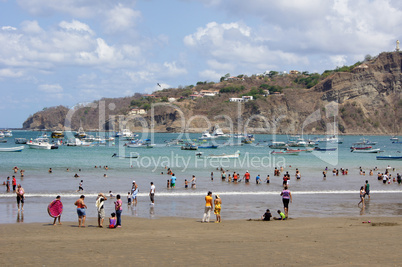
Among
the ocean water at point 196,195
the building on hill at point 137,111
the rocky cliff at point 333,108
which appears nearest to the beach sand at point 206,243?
the ocean water at point 196,195

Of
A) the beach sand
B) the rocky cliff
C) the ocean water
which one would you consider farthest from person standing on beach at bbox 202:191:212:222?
the rocky cliff

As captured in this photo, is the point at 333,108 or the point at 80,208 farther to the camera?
the point at 333,108

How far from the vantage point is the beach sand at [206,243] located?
10.0 metres

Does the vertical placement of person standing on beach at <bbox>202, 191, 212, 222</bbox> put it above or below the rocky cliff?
below

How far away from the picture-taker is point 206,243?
12.1 metres

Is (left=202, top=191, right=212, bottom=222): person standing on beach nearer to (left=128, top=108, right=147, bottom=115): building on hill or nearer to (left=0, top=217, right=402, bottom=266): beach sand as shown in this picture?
(left=0, top=217, right=402, bottom=266): beach sand

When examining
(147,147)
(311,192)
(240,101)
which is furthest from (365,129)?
(311,192)

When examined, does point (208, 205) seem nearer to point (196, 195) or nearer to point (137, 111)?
point (196, 195)

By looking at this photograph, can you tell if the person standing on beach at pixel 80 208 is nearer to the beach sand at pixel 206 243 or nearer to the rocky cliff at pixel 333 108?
the beach sand at pixel 206 243

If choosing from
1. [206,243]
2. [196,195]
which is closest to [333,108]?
[196,195]

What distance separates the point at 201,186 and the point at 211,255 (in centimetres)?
2134

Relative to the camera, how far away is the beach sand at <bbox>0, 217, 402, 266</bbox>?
1005 cm

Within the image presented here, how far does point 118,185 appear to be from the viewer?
31609 mm

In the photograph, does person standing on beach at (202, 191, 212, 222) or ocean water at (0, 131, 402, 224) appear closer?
person standing on beach at (202, 191, 212, 222)
